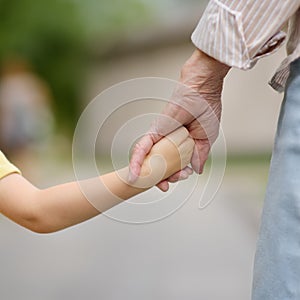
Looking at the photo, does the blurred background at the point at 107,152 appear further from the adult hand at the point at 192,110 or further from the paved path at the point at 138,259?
the adult hand at the point at 192,110

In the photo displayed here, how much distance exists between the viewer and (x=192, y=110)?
8.85 ft

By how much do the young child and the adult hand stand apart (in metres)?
0.02

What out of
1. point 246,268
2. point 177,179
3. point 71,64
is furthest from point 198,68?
point 71,64

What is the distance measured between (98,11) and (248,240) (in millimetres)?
20101

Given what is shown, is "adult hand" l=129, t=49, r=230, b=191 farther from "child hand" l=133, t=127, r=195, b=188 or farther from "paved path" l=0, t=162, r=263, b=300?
"paved path" l=0, t=162, r=263, b=300

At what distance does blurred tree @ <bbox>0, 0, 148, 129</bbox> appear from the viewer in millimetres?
25016

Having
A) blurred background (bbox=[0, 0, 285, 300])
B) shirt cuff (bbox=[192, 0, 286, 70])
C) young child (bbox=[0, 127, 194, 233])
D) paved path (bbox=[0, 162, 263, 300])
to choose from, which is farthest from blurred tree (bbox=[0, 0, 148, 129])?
shirt cuff (bbox=[192, 0, 286, 70])

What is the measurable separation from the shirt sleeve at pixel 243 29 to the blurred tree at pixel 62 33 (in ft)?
66.3

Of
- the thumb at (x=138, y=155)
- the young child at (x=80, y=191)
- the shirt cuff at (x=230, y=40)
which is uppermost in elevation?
the shirt cuff at (x=230, y=40)

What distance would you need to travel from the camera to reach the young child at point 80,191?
2654 millimetres

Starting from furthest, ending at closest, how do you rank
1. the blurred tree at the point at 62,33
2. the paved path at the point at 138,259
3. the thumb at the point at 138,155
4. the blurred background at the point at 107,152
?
the blurred tree at the point at 62,33
the blurred background at the point at 107,152
the paved path at the point at 138,259
the thumb at the point at 138,155

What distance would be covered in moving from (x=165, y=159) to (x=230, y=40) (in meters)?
0.34

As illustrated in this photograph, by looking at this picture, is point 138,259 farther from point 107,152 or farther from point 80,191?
point 80,191

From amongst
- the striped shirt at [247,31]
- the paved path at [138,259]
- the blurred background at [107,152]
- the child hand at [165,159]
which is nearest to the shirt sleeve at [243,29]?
the striped shirt at [247,31]
